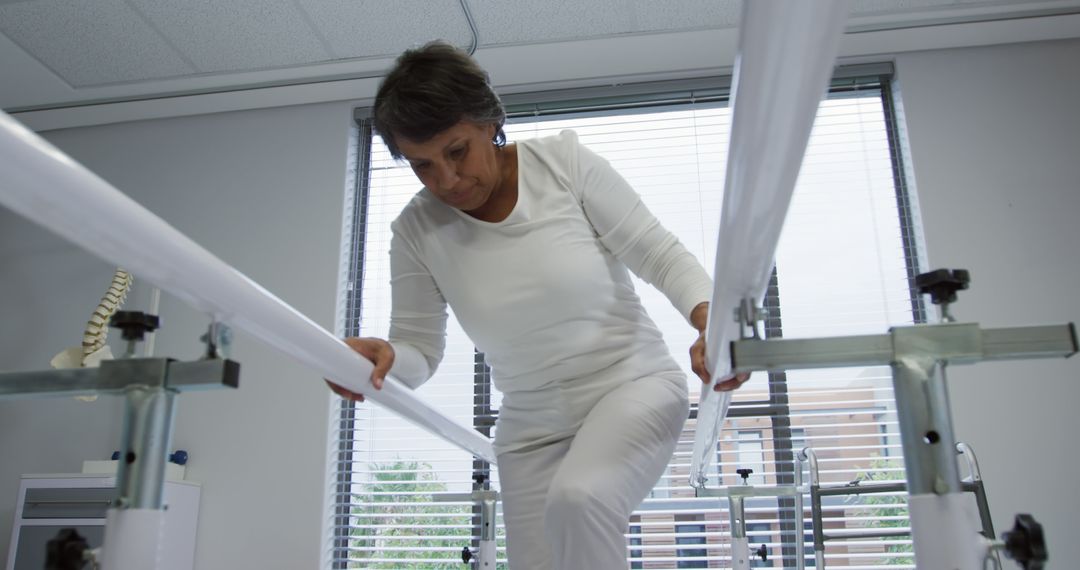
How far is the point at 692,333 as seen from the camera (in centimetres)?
356

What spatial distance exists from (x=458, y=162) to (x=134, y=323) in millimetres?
693

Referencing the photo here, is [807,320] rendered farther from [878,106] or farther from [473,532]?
[473,532]

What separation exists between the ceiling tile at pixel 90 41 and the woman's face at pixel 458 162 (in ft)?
A: 8.09

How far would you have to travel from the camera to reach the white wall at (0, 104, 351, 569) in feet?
11.2

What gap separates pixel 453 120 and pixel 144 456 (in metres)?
0.77

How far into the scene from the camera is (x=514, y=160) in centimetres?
156

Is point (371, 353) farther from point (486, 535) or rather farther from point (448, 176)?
point (486, 535)

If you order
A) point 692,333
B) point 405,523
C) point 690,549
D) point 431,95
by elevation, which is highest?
point 692,333

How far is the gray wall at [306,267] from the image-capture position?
10.4 feet

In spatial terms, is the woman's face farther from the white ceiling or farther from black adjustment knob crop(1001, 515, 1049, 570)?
the white ceiling

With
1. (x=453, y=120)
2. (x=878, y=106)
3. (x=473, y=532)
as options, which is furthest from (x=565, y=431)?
(x=878, y=106)

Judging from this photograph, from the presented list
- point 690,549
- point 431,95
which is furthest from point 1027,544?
point 690,549

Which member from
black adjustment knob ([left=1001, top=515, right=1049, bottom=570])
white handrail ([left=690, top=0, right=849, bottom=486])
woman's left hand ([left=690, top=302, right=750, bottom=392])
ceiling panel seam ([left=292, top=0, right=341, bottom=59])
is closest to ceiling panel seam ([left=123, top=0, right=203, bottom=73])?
ceiling panel seam ([left=292, top=0, right=341, bottom=59])

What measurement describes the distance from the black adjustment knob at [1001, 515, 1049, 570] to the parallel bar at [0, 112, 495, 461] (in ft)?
2.43
